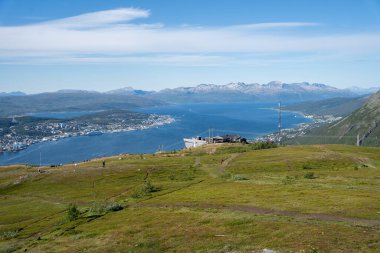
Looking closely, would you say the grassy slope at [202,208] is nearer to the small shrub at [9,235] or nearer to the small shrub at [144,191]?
the small shrub at [9,235]

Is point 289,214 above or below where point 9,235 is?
above

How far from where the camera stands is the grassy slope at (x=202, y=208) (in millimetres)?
29156

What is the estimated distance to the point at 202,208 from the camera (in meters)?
42.2

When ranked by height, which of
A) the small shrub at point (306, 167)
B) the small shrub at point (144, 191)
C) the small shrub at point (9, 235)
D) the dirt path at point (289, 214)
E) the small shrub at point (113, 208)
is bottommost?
the small shrub at point (9, 235)

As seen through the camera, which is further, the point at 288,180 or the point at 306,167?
the point at 306,167

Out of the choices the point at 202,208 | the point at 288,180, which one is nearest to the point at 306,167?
the point at 288,180

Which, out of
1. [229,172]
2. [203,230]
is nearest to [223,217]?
[203,230]

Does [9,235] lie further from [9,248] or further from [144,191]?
[144,191]

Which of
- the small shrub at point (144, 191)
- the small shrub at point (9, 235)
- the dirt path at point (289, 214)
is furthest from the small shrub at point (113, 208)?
the small shrub at point (9, 235)

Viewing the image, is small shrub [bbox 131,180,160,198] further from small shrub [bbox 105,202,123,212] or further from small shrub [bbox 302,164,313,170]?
small shrub [bbox 302,164,313,170]

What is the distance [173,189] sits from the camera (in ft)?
197

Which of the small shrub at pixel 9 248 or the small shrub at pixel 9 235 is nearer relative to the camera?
the small shrub at pixel 9 248

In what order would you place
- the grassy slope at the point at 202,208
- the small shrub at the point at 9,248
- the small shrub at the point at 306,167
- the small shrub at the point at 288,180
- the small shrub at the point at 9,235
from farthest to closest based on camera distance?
the small shrub at the point at 306,167 → the small shrub at the point at 288,180 → the small shrub at the point at 9,235 → the small shrub at the point at 9,248 → the grassy slope at the point at 202,208

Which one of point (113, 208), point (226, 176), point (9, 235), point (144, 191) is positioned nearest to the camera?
point (9, 235)
